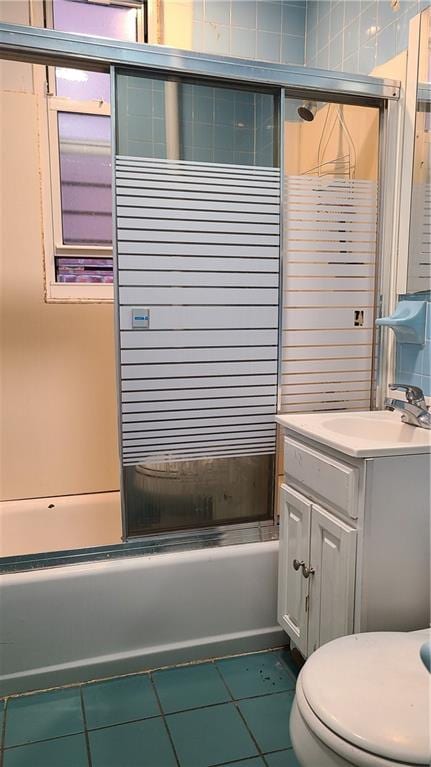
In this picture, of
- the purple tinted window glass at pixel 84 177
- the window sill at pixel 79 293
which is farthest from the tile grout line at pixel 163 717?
the purple tinted window glass at pixel 84 177

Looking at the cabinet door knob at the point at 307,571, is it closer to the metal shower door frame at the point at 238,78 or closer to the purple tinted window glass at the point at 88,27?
the metal shower door frame at the point at 238,78

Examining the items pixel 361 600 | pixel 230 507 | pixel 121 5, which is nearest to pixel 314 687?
pixel 361 600

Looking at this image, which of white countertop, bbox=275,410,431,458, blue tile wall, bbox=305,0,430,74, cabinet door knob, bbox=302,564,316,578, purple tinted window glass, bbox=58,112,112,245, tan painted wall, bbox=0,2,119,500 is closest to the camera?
white countertop, bbox=275,410,431,458

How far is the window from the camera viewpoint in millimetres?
2498

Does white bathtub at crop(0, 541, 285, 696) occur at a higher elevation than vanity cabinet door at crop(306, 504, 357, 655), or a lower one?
lower

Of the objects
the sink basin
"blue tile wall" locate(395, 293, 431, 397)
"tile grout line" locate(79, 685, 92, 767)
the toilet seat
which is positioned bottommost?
"tile grout line" locate(79, 685, 92, 767)

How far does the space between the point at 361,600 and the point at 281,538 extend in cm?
46

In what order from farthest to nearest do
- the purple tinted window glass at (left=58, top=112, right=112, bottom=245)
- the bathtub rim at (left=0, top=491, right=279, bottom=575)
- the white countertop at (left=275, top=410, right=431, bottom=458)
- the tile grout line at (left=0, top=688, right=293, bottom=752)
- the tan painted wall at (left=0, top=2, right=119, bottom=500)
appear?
the purple tinted window glass at (left=58, top=112, right=112, bottom=245), the tan painted wall at (left=0, top=2, right=119, bottom=500), the bathtub rim at (left=0, top=491, right=279, bottom=575), the tile grout line at (left=0, top=688, right=293, bottom=752), the white countertop at (left=275, top=410, right=431, bottom=458)

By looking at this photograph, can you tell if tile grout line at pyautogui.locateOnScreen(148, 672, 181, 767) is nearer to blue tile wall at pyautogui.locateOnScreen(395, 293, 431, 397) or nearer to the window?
blue tile wall at pyautogui.locateOnScreen(395, 293, 431, 397)

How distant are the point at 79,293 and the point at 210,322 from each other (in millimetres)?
1053

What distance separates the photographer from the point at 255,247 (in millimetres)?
1838

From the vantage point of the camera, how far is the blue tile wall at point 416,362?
71.0 inches

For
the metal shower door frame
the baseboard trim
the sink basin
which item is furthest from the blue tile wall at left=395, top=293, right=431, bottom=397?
the baseboard trim

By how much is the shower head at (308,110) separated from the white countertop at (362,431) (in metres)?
1.07
